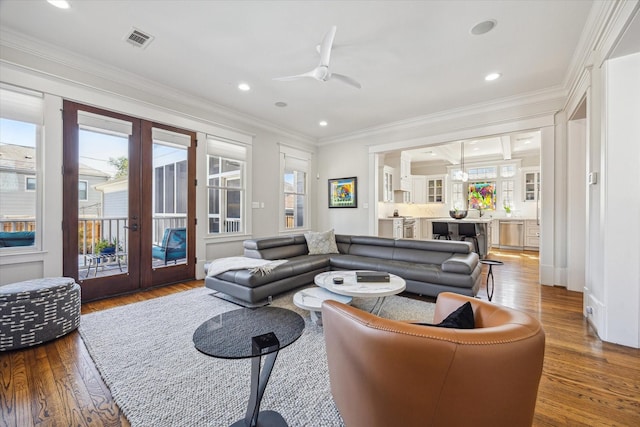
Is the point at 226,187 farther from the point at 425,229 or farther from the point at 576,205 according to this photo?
the point at 425,229

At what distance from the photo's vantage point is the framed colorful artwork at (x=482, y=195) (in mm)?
8297

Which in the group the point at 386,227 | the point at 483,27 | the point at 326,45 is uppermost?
the point at 483,27

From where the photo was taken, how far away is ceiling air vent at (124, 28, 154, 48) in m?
2.77

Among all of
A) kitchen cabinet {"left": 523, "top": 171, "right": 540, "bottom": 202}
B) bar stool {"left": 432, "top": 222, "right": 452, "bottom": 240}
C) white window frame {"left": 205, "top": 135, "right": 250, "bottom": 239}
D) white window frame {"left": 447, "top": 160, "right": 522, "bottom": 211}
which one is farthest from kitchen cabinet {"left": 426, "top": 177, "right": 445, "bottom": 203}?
white window frame {"left": 205, "top": 135, "right": 250, "bottom": 239}

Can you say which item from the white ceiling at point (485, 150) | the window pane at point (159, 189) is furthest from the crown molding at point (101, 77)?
the white ceiling at point (485, 150)

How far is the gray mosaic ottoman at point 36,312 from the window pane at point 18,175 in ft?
3.04

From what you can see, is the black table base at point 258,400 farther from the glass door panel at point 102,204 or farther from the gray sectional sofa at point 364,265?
the glass door panel at point 102,204

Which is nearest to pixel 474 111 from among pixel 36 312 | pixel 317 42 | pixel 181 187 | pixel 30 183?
pixel 317 42

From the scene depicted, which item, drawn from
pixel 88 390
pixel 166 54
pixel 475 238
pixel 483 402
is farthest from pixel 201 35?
pixel 475 238

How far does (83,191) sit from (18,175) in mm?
561

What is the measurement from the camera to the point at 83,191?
335 centimetres

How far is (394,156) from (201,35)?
6.00 metres

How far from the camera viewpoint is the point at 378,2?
2.34 meters

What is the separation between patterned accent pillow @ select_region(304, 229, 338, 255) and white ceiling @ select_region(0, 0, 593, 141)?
229 centimetres
